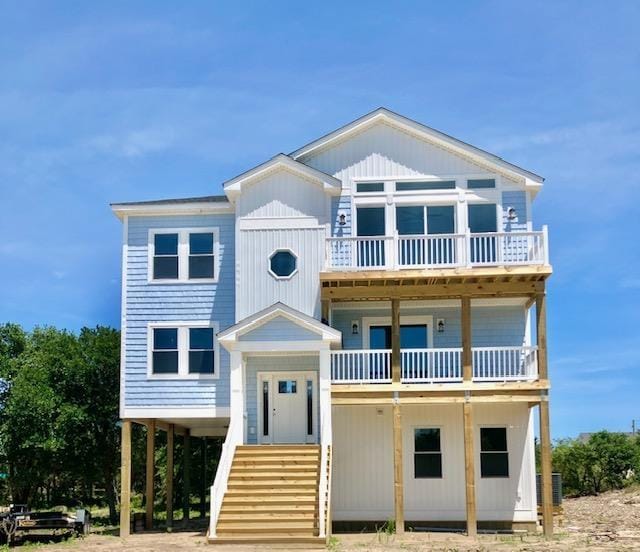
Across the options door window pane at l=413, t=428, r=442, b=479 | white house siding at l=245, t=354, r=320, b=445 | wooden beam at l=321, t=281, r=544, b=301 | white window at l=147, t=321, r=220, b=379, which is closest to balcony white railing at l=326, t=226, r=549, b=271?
wooden beam at l=321, t=281, r=544, b=301

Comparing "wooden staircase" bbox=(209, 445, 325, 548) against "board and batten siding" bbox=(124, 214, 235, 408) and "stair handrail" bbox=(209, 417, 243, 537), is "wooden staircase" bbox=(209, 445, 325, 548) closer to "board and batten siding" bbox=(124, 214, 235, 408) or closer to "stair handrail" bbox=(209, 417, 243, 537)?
"stair handrail" bbox=(209, 417, 243, 537)

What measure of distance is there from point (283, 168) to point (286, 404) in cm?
613

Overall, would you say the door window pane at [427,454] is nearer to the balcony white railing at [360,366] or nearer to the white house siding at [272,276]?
the balcony white railing at [360,366]

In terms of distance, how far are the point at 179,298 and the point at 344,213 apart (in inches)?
193

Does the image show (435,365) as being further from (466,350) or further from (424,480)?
(424,480)

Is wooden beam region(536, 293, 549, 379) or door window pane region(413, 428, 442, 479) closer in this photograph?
wooden beam region(536, 293, 549, 379)

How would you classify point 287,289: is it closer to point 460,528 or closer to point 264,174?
point 264,174

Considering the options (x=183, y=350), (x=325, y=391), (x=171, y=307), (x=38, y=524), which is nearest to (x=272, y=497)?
(x=325, y=391)

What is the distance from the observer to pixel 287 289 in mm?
25141

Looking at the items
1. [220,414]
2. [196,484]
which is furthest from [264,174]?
[196,484]

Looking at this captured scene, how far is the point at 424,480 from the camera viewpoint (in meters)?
25.5

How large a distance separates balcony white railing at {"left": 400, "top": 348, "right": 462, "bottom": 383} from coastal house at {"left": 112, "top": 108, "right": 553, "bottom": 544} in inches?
3.5

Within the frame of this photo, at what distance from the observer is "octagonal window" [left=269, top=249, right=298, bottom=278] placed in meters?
25.3

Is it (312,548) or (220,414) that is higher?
(220,414)
